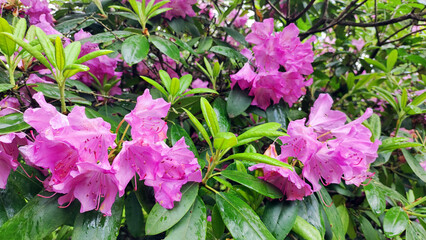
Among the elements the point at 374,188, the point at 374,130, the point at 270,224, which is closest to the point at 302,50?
the point at 374,130

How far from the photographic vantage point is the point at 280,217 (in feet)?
2.56

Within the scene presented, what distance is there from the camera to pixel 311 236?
77 cm

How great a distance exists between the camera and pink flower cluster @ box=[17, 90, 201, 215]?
63 centimetres

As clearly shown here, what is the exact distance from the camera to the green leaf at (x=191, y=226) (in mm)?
656

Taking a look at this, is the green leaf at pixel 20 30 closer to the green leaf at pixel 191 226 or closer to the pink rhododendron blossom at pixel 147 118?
the pink rhododendron blossom at pixel 147 118

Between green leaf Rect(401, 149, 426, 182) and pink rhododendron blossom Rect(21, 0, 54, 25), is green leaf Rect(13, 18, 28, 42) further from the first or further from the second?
green leaf Rect(401, 149, 426, 182)

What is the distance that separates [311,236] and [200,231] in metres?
0.31

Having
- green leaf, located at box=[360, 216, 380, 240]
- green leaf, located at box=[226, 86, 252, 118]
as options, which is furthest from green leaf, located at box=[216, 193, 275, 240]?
green leaf, located at box=[360, 216, 380, 240]

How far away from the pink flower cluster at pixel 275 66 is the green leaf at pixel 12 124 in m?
0.66

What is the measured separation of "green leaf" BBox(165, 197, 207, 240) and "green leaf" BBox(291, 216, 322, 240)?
27 centimetres

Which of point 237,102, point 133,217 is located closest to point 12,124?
point 133,217

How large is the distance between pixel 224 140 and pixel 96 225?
13.8 inches

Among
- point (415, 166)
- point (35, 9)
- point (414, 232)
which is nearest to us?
point (414, 232)

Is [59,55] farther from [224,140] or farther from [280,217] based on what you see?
[280,217]
